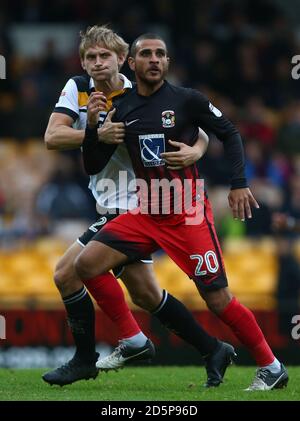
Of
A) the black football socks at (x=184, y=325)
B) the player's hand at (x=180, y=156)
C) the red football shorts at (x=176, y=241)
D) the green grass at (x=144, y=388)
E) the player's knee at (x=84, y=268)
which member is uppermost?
the player's hand at (x=180, y=156)

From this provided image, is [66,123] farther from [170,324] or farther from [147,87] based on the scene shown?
[170,324]

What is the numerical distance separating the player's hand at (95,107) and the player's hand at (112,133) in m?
0.08

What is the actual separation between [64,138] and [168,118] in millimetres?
738

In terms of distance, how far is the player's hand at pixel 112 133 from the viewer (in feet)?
25.0

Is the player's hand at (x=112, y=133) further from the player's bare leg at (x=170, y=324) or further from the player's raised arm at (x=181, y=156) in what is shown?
the player's bare leg at (x=170, y=324)

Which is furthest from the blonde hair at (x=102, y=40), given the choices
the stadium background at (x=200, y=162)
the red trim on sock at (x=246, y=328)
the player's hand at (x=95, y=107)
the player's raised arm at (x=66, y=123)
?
the stadium background at (x=200, y=162)

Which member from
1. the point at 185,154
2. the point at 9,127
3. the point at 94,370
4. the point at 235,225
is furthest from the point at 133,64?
the point at 9,127

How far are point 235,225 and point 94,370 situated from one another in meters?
5.87

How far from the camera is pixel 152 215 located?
776 centimetres

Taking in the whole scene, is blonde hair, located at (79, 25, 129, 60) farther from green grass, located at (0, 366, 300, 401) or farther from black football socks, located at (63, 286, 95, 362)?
green grass, located at (0, 366, 300, 401)

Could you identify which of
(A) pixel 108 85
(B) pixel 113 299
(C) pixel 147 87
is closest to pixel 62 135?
(A) pixel 108 85

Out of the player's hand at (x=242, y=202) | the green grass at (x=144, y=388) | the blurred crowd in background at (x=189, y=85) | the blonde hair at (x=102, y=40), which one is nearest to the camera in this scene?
the green grass at (x=144, y=388)

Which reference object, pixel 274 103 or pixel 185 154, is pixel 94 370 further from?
pixel 274 103
